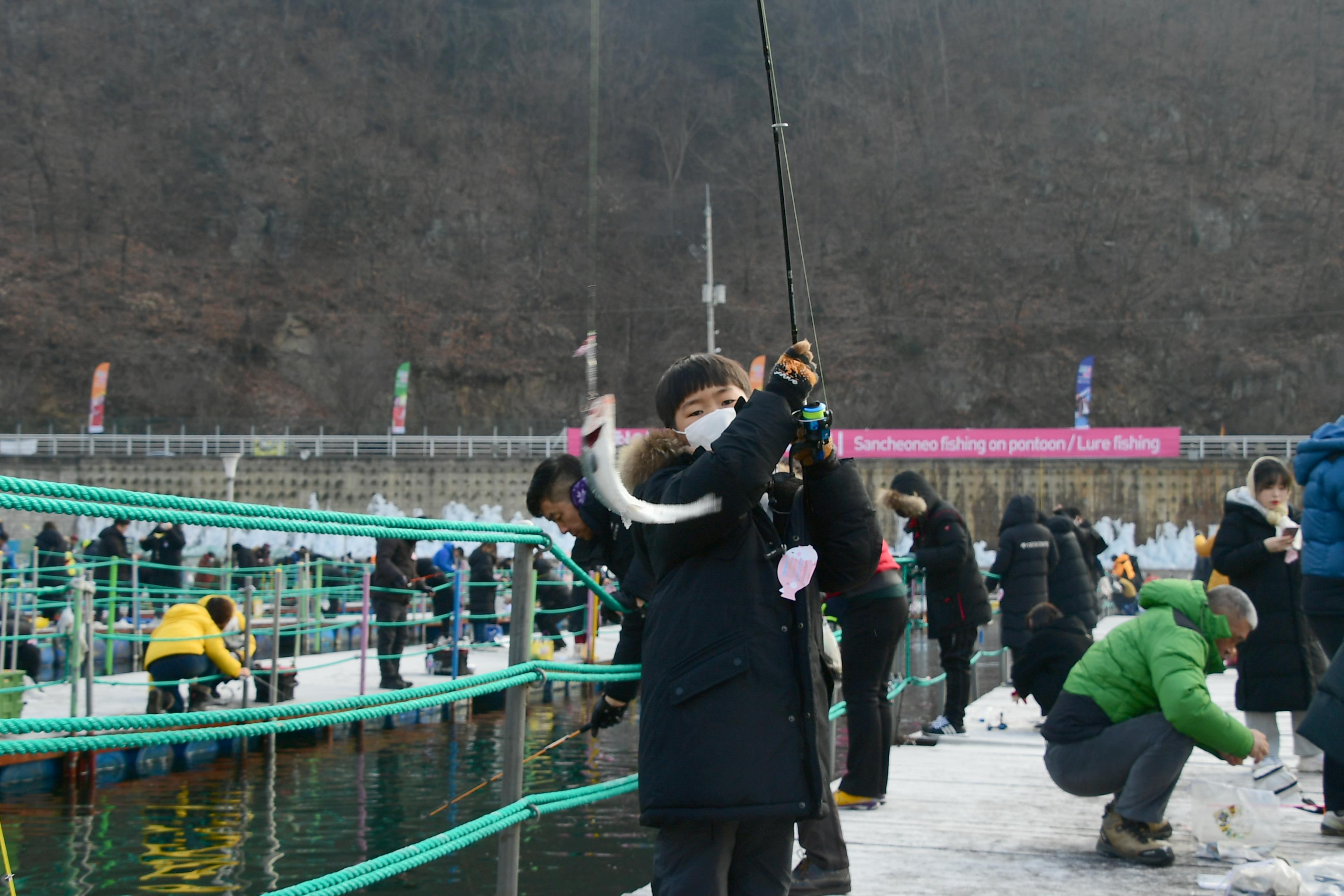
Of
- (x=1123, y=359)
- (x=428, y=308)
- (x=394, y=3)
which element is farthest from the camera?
(x=394, y=3)

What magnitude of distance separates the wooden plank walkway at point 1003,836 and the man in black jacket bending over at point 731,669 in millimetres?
1328

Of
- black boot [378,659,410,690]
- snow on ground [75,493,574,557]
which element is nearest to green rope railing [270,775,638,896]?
black boot [378,659,410,690]

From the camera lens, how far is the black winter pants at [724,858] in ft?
7.65

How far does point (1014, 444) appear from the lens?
33625mm

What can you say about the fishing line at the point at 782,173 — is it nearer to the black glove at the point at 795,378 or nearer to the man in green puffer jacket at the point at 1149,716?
the black glove at the point at 795,378

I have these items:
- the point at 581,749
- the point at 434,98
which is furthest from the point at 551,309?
the point at 581,749

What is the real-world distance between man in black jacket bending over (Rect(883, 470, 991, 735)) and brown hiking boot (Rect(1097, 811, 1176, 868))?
2.59 metres

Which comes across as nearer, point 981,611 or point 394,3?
point 981,611

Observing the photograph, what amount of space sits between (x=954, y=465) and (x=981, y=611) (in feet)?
92.7

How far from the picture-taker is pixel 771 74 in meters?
3.90

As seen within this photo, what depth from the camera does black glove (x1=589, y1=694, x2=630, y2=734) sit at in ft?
11.4

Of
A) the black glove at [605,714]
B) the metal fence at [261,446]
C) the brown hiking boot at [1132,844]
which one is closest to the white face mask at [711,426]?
the black glove at [605,714]

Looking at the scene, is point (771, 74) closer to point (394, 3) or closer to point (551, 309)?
point (551, 309)

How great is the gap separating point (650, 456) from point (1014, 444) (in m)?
32.3
